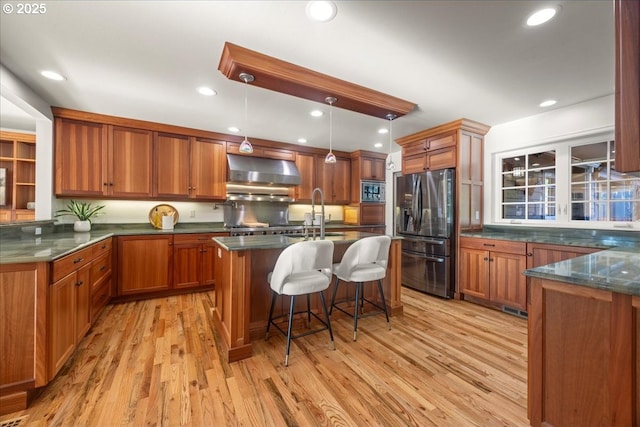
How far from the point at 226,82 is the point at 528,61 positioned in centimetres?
257

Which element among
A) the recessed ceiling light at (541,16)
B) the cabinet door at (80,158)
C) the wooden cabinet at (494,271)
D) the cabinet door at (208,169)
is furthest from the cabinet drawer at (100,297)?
the wooden cabinet at (494,271)

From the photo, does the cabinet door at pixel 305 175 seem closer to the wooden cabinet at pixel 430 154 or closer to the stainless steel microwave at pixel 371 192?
the stainless steel microwave at pixel 371 192

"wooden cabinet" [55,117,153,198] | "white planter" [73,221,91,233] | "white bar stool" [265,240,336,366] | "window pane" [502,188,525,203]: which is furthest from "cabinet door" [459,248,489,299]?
"white planter" [73,221,91,233]

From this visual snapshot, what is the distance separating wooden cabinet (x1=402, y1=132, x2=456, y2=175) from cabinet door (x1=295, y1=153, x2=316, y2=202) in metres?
1.66

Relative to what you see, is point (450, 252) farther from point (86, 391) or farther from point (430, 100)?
point (86, 391)

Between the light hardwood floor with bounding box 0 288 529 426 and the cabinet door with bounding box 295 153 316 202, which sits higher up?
the cabinet door with bounding box 295 153 316 202

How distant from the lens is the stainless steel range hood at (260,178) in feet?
13.6

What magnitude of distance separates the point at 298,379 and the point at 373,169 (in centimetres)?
434

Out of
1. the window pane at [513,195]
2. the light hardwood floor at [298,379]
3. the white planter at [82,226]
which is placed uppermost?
the window pane at [513,195]

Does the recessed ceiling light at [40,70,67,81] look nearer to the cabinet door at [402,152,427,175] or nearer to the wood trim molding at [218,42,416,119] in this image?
the wood trim molding at [218,42,416,119]

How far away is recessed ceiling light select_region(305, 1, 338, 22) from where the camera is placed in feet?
4.85

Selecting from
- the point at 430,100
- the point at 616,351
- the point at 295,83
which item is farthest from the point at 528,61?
the point at 616,351

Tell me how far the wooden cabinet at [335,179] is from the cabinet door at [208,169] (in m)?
1.75

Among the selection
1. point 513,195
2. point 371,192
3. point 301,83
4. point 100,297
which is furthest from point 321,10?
point 371,192
